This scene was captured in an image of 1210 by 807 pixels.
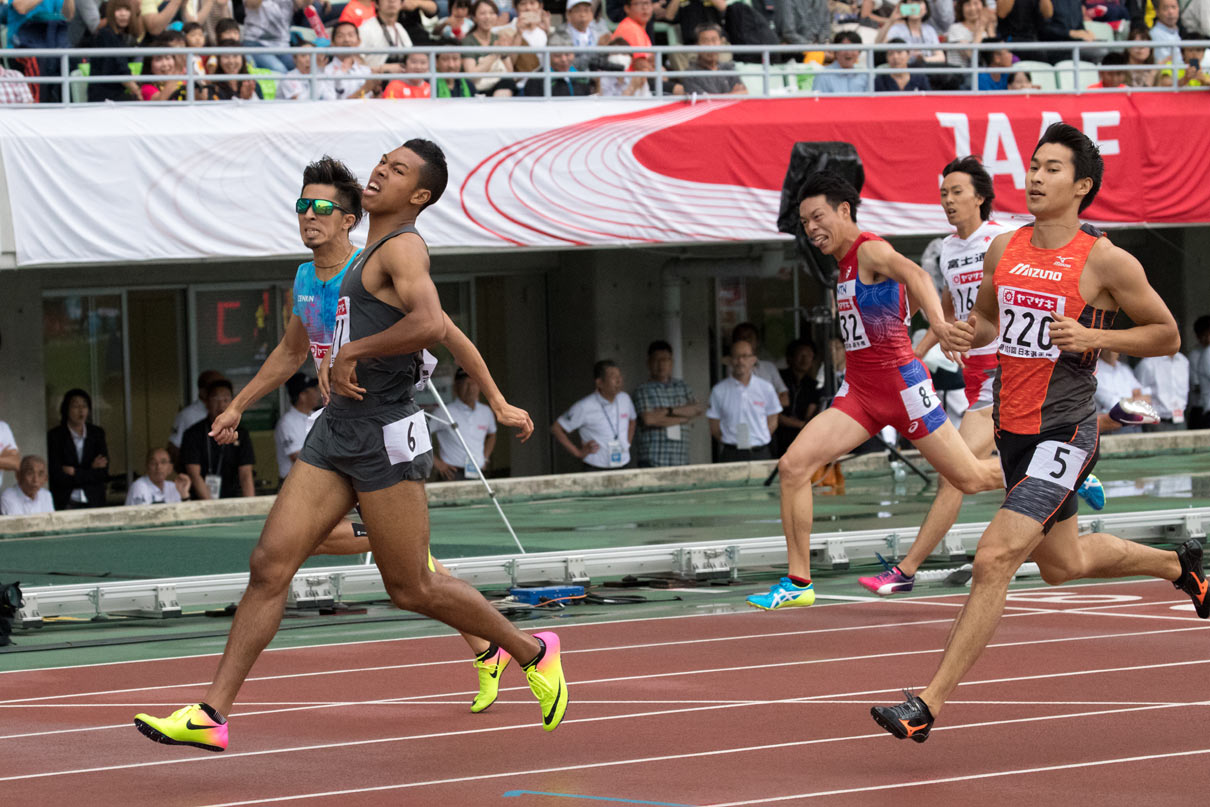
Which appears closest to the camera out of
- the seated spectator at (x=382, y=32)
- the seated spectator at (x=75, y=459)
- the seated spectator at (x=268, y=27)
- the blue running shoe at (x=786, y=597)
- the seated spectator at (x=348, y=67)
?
the blue running shoe at (x=786, y=597)

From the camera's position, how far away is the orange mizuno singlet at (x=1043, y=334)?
696cm

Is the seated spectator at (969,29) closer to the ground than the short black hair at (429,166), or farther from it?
farther from it

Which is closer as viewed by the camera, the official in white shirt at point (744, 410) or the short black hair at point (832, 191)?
the short black hair at point (832, 191)

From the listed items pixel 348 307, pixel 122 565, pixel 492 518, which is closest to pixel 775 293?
pixel 492 518

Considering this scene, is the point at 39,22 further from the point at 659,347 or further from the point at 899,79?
the point at 899,79

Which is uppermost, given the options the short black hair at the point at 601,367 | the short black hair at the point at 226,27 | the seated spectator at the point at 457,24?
the seated spectator at the point at 457,24

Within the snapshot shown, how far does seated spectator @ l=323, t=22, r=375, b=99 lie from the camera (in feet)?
60.1

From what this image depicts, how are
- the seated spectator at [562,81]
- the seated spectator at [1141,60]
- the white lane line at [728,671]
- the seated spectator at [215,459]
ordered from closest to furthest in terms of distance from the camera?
the white lane line at [728,671] < the seated spectator at [215,459] < the seated spectator at [562,81] < the seated spectator at [1141,60]

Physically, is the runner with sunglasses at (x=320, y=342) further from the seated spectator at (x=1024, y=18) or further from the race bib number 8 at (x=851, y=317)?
the seated spectator at (x=1024, y=18)

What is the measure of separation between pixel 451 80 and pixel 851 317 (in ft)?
33.4

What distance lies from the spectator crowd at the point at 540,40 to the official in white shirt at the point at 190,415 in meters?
2.66

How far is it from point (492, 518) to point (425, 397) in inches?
187

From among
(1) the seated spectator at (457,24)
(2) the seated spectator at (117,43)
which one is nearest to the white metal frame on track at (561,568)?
(2) the seated spectator at (117,43)

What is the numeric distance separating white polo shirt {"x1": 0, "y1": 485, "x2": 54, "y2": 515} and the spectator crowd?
3.63 metres
